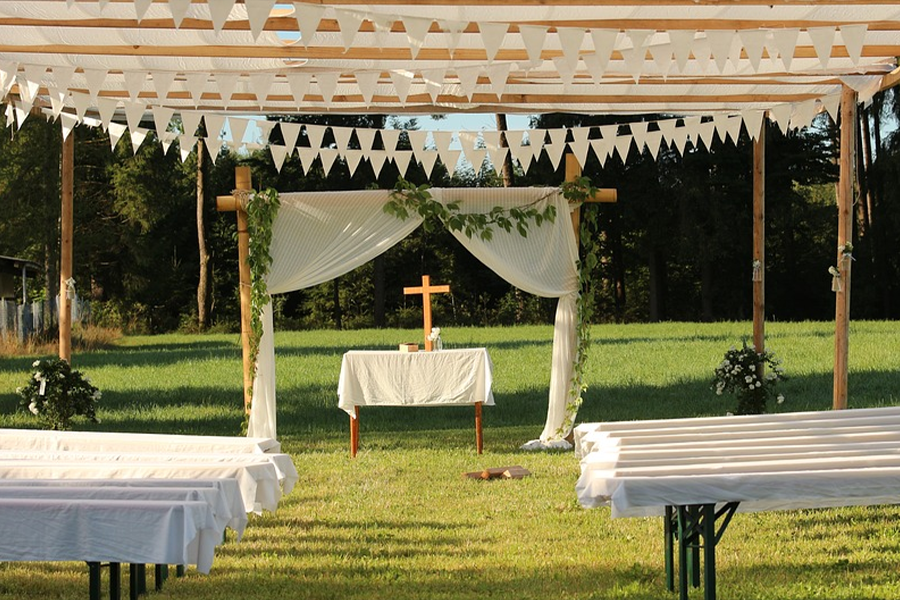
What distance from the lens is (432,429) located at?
9.61m

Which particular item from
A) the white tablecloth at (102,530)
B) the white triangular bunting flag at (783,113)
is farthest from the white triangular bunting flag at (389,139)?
the white tablecloth at (102,530)

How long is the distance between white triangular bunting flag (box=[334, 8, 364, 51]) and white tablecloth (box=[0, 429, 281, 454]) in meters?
1.66

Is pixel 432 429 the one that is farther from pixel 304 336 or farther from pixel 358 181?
pixel 358 181

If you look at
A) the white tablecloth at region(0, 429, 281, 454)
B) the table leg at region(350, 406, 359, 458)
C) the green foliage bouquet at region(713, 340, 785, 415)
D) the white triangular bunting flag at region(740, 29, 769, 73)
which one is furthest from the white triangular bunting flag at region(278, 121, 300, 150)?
the green foliage bouquet at region(713, 340, 785, 415)

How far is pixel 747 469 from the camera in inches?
136

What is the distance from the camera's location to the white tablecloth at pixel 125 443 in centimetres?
458

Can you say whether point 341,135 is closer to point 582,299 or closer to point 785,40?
point 582,299

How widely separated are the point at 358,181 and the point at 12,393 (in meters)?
13.7

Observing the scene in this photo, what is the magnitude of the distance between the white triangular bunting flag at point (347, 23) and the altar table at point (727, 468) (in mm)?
1812

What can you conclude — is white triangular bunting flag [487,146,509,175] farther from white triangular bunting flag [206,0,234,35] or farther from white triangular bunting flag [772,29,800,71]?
white triangular bunting flag [206,0,234,35]

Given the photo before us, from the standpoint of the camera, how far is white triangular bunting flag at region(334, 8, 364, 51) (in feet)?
14.1

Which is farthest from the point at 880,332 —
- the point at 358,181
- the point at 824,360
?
the point at 358,181

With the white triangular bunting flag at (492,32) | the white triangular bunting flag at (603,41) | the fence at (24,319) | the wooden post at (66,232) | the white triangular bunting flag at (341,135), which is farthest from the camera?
the fence at (24,319)

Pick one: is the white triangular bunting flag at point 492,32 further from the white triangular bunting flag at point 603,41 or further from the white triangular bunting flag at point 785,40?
the white triangular bunting flag at point 785,40
